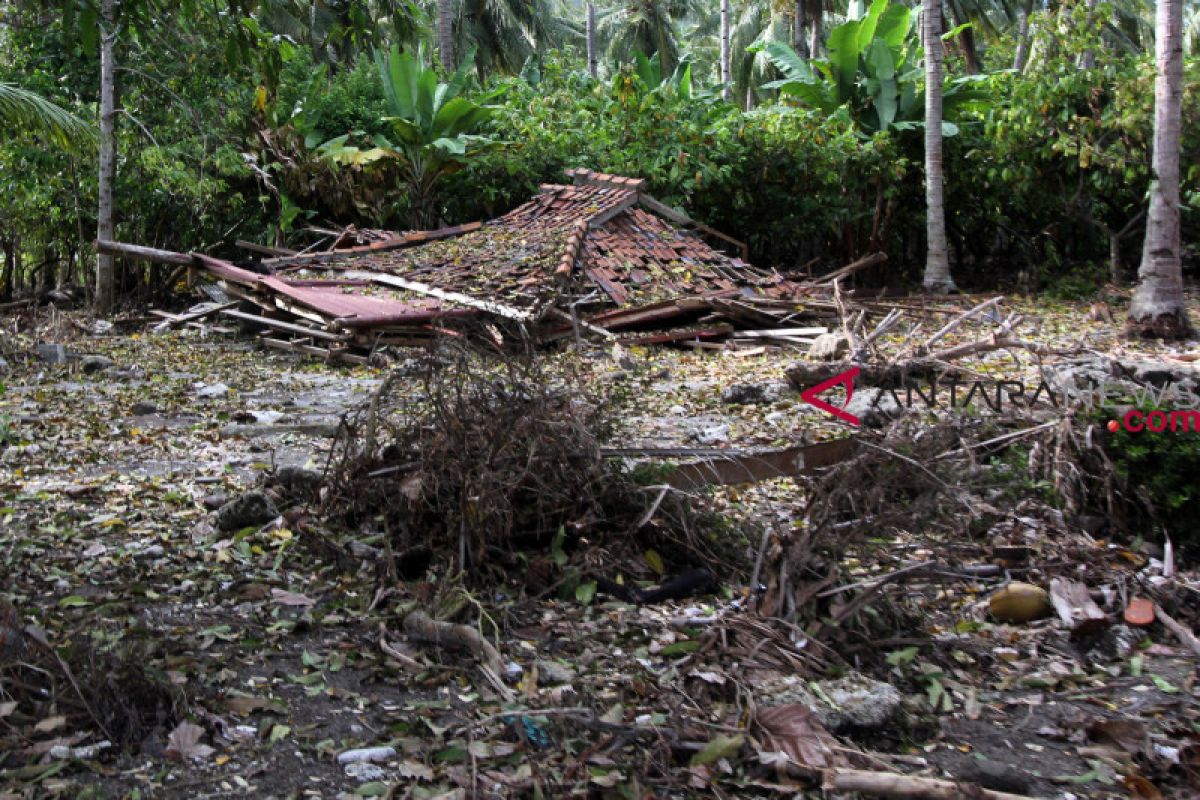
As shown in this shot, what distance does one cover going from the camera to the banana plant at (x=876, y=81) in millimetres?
16047

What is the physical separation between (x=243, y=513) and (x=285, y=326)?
660 cm

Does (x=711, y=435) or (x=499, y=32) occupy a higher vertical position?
(x=499, y=32)

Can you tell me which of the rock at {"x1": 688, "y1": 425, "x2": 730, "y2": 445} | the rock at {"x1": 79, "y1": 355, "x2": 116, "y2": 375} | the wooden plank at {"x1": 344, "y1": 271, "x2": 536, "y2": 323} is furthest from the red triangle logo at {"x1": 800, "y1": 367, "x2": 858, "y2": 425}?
the rock at {"x1": 79, "y1": 355, "x2": 116, "y2": 375}

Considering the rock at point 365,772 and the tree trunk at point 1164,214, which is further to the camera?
the tree trunk at point 1164,214

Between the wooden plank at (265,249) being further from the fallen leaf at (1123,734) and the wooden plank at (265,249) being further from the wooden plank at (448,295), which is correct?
the fallen leaf at (1123,734)

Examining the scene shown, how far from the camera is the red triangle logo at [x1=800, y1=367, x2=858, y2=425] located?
7441 millimetres

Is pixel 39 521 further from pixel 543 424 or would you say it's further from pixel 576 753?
pixel 576 753

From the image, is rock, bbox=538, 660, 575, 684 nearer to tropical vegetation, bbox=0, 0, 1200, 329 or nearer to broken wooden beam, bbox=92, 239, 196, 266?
broken wooden beam, bbox=92, 239, 196, 266

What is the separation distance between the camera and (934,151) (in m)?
14.6

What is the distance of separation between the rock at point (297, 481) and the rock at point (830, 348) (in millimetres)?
5211

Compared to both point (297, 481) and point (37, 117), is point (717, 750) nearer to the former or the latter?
point (297, 481)

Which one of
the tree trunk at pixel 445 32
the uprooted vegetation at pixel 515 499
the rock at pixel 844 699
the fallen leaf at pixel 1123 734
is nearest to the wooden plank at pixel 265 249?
the uprooted vegetation at pixel 515 499

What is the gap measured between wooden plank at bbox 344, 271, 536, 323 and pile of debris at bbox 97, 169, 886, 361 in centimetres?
2

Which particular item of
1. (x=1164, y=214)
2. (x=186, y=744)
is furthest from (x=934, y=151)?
(x=186, y=744)
